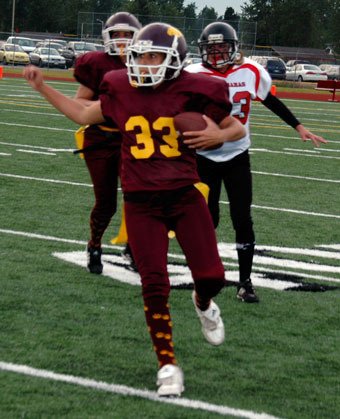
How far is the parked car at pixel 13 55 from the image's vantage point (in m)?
46.8

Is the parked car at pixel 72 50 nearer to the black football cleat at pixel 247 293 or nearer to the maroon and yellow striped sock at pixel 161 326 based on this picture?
the black football cleat at pixel 247 293

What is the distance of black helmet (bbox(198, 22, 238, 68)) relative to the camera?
645cm

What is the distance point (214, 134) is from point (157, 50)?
1.50ft

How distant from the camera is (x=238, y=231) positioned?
673 cm

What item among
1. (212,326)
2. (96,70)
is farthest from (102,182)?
(212,326)

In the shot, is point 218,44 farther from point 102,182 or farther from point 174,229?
point 174,229

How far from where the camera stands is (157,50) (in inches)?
189

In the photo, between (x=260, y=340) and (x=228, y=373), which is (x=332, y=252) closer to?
Result: (x=260, y=340)

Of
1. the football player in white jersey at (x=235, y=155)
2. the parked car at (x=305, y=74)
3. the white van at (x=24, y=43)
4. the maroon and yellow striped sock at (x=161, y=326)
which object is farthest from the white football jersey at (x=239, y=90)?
the white van at (x=24, y=43)

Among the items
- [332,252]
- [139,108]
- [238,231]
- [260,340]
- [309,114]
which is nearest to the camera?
[139,108]

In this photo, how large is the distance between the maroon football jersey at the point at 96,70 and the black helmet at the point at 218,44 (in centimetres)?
67

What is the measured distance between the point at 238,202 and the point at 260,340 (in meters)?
1.20

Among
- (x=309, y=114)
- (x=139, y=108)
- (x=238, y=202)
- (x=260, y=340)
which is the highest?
(x=139, y=108)

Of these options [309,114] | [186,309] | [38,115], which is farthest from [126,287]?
[309,114]
